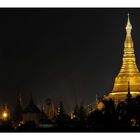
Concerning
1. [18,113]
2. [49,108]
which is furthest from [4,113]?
[49,108]

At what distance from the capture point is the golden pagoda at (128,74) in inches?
522

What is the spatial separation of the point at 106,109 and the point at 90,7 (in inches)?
49.6

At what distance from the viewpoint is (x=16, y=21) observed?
43.2ft

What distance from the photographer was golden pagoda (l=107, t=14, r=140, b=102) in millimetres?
13263

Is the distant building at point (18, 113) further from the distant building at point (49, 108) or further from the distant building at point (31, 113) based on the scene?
the distant building at point (49, 108)

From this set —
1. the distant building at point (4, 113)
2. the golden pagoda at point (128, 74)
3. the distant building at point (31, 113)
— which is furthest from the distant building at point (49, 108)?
the golden pagoda at point (128, 74)

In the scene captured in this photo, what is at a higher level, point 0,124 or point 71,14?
point 71,14

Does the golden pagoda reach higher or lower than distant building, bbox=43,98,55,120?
higher

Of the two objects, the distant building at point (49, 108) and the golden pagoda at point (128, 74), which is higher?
the golden pagoda at point (128, 74)

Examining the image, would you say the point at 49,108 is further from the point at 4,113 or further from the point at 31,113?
the point at 4,113

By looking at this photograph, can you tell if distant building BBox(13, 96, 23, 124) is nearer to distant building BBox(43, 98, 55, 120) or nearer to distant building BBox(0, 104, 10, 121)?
distant building BBox(0, 104, 10, 121)

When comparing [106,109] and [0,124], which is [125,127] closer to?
[106,109]

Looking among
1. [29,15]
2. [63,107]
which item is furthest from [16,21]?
[63,107]

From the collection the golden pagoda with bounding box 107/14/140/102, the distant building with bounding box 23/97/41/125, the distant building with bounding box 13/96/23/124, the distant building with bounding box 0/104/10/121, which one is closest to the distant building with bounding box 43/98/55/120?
the distant building with bounding box 23/97/41/125
